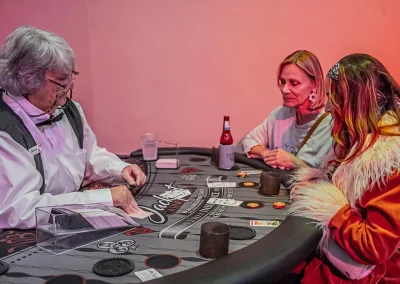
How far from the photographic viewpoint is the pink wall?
2.79 m

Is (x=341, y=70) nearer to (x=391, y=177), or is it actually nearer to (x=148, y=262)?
(x=391, y=177)

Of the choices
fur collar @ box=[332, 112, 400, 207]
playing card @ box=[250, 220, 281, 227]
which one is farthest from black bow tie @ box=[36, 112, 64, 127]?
fur collar @ box=[332, 112, 400, 207]

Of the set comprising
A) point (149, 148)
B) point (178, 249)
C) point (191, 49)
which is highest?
point (191, 49)

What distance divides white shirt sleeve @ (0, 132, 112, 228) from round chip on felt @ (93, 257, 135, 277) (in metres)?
0.39

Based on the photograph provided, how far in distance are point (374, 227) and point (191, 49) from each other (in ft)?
6.61

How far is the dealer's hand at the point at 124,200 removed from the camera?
5.26 feet

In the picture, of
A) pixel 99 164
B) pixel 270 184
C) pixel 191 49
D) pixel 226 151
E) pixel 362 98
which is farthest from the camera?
pixel 191 49

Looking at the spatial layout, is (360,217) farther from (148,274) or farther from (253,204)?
(148,274)

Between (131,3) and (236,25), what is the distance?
77 centimetres

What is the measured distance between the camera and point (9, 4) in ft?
9.93

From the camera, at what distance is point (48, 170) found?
1.73 meters

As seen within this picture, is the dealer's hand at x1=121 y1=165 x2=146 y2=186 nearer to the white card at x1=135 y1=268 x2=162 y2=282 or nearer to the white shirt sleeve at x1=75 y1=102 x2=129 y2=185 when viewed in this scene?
the white shirt sleeve at x1=75 y1=102 x2=129 y2=185

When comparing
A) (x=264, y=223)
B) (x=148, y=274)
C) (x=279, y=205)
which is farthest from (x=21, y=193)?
(x=279, y=205)

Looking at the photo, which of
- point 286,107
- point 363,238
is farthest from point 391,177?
point 286,107
